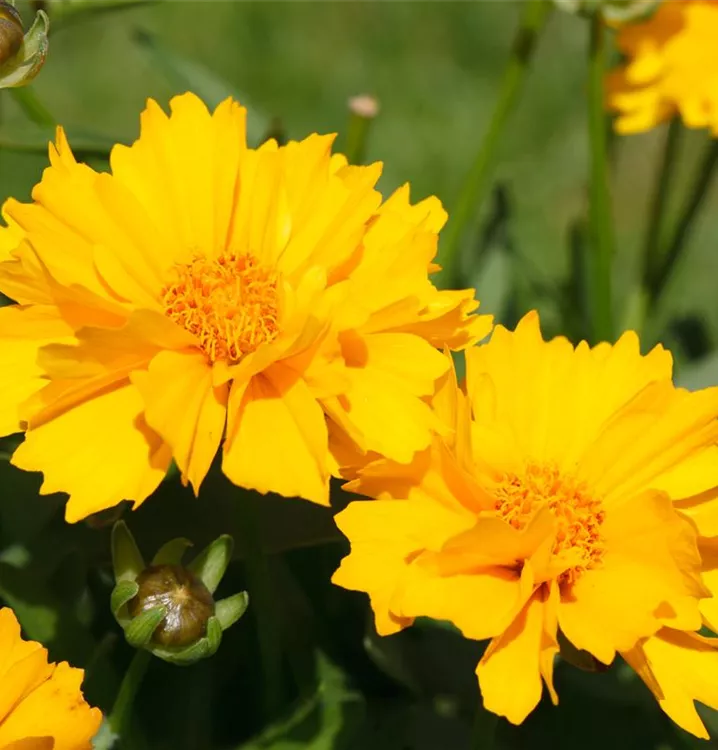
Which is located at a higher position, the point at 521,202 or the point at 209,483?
the point at 209,483

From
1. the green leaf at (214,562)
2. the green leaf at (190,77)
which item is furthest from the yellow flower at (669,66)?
the green leaf at (214,562)

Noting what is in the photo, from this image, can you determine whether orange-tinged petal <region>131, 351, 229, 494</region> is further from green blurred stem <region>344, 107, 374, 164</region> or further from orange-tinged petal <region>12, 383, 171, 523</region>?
green blurred stem <region>344, 107, 374, 164</region>

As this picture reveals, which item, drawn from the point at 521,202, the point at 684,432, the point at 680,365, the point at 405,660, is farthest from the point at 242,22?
the point at 684,432

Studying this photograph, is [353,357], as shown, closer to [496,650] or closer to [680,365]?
[496,650]

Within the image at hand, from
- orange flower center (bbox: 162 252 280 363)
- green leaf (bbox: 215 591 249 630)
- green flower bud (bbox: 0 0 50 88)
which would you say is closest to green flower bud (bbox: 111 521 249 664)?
green leaf (bbox: 215 591 249 630)

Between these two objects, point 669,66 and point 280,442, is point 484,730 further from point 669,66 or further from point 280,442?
point 669,66

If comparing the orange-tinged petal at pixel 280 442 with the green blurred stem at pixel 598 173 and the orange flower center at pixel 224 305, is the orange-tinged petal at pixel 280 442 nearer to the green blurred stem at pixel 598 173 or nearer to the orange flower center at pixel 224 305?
the orange flower center at pixel 224 305
